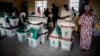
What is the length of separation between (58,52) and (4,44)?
6.44 feet

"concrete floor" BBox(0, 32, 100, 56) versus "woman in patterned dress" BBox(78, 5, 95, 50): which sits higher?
"woman in patterned dress" BBox(78, 5, 95, 50)

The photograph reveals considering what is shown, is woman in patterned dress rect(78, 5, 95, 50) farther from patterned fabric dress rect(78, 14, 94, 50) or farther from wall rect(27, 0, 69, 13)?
wall rect(27, 0, 69, 13)

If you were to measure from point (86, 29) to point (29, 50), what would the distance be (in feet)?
6.23

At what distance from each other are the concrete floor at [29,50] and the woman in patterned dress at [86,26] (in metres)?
0.30

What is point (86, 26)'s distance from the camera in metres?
4.21

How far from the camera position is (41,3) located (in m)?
9.50

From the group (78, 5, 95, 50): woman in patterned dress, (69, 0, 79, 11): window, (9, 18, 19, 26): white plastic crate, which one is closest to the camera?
(78, 5, 95, 50): woman in patterned dress

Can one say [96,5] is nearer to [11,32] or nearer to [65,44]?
[65,44]

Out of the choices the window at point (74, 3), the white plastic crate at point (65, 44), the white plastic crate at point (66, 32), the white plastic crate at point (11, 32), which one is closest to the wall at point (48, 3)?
the window at point (74, 3)

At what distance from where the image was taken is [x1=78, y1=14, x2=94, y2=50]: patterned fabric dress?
13.5 ft

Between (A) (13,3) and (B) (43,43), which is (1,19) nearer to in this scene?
(B) (43,43)

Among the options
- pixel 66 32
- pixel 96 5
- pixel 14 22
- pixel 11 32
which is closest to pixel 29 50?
pixel 66 32

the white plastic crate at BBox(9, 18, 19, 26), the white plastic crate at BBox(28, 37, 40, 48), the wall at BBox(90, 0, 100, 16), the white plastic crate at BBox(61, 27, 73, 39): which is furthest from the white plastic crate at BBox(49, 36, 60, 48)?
the wall at BBox(90, 0, 100, 16)

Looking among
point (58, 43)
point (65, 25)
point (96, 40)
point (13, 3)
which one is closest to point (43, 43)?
point (58, 43)
